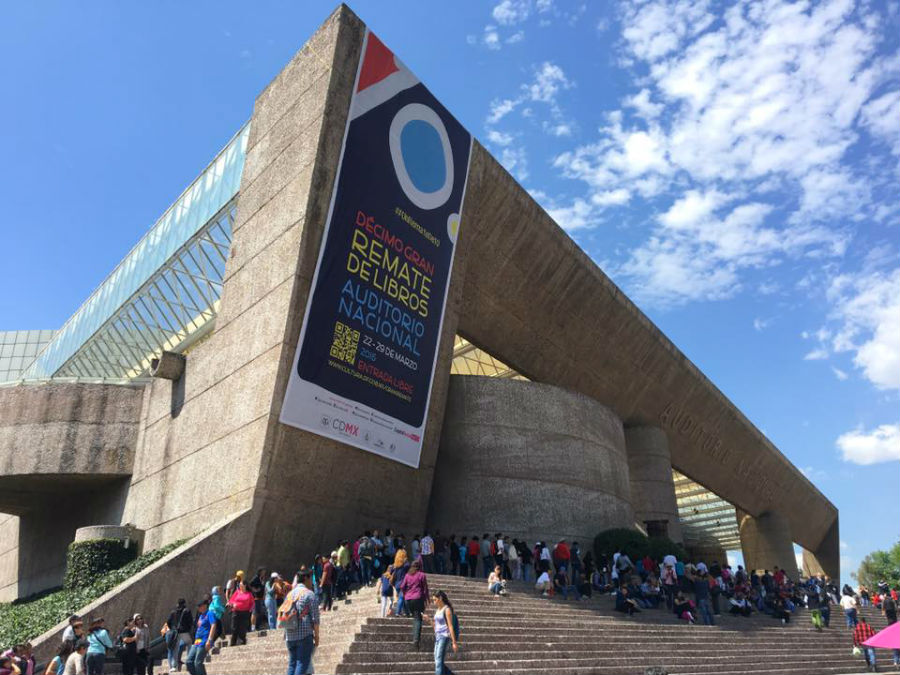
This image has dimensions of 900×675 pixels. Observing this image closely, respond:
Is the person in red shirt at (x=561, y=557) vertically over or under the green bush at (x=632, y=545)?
under

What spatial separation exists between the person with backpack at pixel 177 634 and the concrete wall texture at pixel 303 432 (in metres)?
1.68

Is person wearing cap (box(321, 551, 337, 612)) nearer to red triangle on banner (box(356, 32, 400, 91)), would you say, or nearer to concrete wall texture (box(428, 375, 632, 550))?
concrete wall texture (box(428, 375, 632, 550))

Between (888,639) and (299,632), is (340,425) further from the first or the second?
(888,639)

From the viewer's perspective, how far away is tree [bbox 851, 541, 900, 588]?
71062mm

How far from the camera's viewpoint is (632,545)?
1916cm

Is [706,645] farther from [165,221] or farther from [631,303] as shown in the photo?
[165,221]

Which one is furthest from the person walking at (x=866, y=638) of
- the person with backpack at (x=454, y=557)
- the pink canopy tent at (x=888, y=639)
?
the pink canopy tent at (x=888, y=639)

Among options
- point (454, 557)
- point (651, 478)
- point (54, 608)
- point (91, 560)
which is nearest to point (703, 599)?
point (454, 557)

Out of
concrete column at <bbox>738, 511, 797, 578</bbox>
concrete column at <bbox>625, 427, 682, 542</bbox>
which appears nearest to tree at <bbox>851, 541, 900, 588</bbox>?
concrete column at <bbox>738, 511, 797, 578</bbox>

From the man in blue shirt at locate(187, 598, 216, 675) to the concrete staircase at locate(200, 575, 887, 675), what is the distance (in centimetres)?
44

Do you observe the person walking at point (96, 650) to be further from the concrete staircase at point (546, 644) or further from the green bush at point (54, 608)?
the green bush at point (54, 608)

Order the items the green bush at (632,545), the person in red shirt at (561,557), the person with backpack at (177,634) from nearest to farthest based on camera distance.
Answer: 1. the person with backpack at (177,634)
2. the person in red shirt at (561,557)
3. the green bush at (632,545)

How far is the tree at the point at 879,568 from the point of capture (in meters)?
71.1

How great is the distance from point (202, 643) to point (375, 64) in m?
15.1
